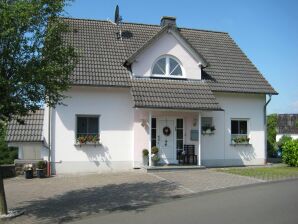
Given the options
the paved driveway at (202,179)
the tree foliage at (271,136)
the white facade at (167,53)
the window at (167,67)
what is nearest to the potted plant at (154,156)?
the paved driveway at (202,179)

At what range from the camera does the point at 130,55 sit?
20625 millimetres

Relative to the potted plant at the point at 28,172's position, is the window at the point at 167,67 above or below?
above

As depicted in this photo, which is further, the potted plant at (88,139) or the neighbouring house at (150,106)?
the neighbouring house at (150,106)

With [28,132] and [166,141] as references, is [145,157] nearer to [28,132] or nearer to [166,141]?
[166,141]

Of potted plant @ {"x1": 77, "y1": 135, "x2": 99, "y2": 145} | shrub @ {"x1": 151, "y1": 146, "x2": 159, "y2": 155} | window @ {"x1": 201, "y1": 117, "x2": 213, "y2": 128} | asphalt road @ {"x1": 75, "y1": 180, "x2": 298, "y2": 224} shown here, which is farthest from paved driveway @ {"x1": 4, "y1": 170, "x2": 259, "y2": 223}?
window @ {"x1": 201, "y1": 117, "x2": 213, "y2": 128}

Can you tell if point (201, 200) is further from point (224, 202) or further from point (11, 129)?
point (11, 129)

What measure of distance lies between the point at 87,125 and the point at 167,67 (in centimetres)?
505

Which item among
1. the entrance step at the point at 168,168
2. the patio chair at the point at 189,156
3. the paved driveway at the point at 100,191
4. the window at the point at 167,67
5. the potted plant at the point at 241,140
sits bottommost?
the paved driveway at the point at 100,191

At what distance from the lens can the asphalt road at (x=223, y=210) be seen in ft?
29.9

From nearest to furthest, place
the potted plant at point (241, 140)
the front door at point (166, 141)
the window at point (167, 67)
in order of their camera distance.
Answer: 1. the front door at point (166, 141)
2. the window at point (167, 67)
3. the potted plant at point (241, 140)

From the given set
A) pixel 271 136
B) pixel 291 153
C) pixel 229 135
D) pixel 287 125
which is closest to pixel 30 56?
pixel 229 135

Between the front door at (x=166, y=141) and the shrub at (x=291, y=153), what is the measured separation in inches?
242

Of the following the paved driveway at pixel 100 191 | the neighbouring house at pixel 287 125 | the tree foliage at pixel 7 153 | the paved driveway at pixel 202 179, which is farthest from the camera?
the neighbouring house at pixel 287 125

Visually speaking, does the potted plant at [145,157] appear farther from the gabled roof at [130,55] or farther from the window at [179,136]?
the gabled roof at [130,55]
